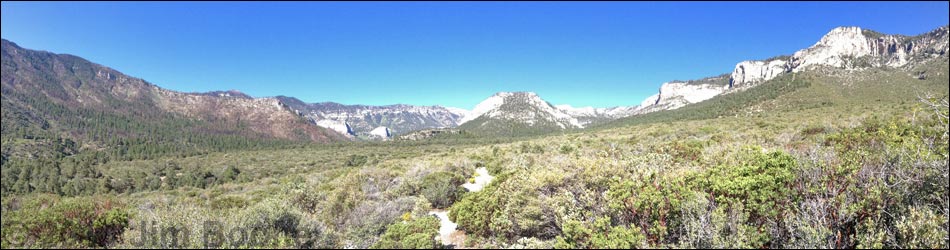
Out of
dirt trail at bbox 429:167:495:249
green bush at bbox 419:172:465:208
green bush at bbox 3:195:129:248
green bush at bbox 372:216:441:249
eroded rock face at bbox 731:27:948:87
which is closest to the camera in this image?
green bush at bbox 3:195:129:248

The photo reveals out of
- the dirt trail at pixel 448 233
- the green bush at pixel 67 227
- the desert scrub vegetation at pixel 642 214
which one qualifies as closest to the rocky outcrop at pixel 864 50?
the desert scrub vegetation at pixel 642 214

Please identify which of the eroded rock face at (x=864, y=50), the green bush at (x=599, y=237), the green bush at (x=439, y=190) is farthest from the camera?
the eroded rock face at (x=864, y=50)

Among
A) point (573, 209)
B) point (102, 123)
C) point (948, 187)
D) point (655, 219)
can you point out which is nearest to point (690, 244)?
point (655, 219)

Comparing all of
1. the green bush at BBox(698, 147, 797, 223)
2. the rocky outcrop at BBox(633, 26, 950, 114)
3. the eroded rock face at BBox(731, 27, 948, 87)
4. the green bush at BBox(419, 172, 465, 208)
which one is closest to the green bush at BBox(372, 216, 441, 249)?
the green bush at BBox(698, 147, 797, 223)

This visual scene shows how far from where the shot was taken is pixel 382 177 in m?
28.8

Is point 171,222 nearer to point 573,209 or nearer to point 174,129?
point 573,209

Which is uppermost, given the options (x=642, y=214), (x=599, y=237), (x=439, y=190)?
(x=642, y=214)

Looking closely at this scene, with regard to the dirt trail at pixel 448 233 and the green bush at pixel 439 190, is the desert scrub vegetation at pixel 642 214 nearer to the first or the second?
the dirt trail at pixel 448 233

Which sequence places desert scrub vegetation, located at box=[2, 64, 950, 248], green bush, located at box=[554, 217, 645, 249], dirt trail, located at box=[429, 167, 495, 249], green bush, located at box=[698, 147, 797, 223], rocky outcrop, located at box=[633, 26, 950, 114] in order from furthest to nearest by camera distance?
rocky outcrop, located at box=[633, 26, 950, 114], dirt trail, located at box=[429, 167, 495, 249], green bush, located at box=[698, 147, 797, 223], desert scrub vegetation, located at box=[2, 64, 950, 248], green bush, located at box=[554, 217, 645, 249]

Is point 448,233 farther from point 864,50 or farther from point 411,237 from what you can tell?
point 864,50

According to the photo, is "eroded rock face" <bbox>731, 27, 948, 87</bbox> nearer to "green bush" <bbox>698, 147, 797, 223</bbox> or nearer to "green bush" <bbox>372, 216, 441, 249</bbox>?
"green bush" <bbox>698, 147, 797, 223</bbox>

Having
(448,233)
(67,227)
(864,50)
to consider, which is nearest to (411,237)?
(448,233)

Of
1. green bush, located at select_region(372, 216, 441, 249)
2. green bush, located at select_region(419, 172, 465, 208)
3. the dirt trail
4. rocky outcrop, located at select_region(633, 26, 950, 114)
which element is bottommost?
the dirt trail

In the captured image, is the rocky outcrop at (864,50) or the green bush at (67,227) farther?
the rocky outcrop at (864,50)
